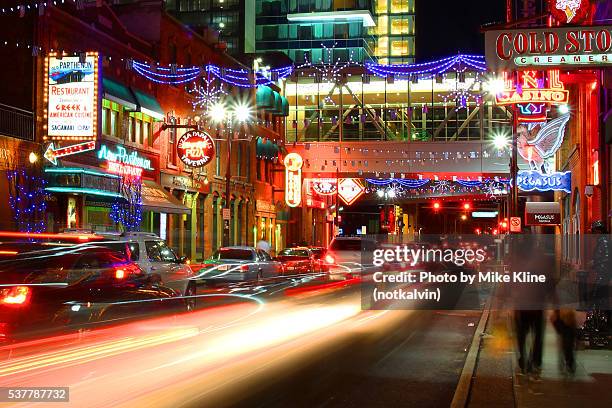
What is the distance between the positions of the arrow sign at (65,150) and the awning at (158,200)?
17.0ft

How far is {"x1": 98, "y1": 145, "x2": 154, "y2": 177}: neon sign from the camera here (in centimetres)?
3027

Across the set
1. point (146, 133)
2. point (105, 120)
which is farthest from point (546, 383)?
point (146, 133)

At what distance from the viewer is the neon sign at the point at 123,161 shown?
30266 mm

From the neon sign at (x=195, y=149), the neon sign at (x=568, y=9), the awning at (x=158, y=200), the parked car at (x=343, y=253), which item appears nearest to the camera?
the neon sign at (x=568, y=9)

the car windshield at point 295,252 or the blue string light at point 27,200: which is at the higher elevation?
the blue string light at point 27,200

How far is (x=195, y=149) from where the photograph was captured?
35.0 metres

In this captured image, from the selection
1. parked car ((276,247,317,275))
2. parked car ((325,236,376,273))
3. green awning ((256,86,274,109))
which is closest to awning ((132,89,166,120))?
parked car ((276,247,317,275))

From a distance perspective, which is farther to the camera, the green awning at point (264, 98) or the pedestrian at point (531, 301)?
the green awning at point (264, 98)

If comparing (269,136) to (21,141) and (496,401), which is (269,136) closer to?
(21,141)

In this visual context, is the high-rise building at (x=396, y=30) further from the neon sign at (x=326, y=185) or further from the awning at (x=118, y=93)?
the awning at (x=118, y=93)

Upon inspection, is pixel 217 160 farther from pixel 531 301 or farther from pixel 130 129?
pixel 531 301

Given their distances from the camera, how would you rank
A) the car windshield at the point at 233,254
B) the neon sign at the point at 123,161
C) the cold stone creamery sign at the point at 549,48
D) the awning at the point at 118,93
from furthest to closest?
the neon sign at the point at 123,161 < the awning at the point at 118,93 < the car windshield at the point at 233,254 < the cold stone creamery sign at the point at 549,48

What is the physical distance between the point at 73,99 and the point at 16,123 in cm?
208

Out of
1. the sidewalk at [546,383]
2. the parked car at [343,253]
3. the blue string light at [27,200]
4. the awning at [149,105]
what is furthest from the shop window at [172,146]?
the sidewalk at [546,383]
